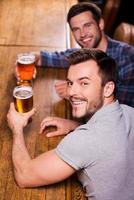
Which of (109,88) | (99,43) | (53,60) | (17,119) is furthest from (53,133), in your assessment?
(99,43)

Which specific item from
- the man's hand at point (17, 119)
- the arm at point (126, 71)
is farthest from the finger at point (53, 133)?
the arm at point (126, 71)

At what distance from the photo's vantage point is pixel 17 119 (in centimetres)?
152

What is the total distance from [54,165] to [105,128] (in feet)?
0.74

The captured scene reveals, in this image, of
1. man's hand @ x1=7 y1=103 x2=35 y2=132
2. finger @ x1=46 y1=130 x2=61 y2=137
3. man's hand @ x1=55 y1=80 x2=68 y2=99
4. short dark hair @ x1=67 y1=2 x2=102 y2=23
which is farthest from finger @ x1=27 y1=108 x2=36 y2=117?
short dark hair @ x1=67 y1=2 x2=102 y2=23

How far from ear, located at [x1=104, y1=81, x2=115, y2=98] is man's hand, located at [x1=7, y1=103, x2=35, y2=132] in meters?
0.35

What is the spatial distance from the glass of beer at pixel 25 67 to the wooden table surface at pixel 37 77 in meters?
0.05

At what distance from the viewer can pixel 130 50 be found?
2195 millimetres

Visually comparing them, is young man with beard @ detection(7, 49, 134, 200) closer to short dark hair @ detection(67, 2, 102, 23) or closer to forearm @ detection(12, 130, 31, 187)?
forearm @ detection(12, 130, 31, 187)

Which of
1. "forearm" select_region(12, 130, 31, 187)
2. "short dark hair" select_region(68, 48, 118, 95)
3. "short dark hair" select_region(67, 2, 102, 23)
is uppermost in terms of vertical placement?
"short dark hair" select_region(67, 2, 102, 23)

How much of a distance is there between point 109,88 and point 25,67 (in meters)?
0.58

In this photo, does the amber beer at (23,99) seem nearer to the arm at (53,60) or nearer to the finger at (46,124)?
the finger at (46,124)

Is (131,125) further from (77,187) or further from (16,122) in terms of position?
(16,122)

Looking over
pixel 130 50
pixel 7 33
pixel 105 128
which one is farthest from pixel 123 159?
pixel 7 33

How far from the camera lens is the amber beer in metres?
1.54
